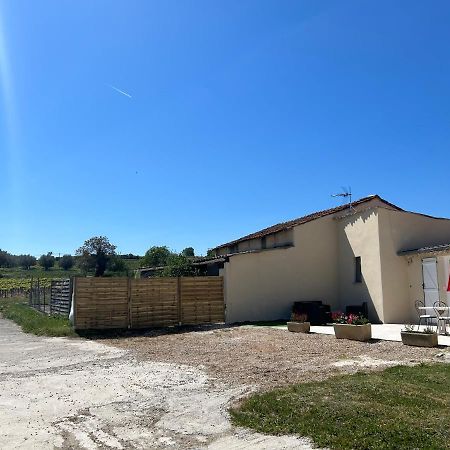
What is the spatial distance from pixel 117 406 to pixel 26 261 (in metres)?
103

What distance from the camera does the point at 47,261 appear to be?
9319cm

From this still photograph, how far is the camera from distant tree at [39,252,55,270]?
92188 mm

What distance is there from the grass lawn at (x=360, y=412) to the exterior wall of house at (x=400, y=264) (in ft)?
34.3

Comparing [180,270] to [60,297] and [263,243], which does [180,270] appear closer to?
[263,243]

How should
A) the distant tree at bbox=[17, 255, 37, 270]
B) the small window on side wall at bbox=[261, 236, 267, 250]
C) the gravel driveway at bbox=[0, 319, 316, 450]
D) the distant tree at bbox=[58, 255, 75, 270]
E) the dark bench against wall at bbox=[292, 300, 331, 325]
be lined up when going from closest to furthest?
the gravel driveway at bbox=[0, 319, 316, 450]
the dark bench against wall at bbox=[292, 300, 331, 325]
the small window on side wall at bbox=[261, 236, 267, 250]
the distant tree at bbox=[58, 255, 75, 270]
the distant tree at bbox=[17, 255, 37, 270]

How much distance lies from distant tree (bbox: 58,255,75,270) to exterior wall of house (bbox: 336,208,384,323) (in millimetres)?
74844

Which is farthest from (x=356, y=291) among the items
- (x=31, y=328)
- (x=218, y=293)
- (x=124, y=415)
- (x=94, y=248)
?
(x=94, y=248)

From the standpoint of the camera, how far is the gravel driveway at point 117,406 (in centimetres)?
514

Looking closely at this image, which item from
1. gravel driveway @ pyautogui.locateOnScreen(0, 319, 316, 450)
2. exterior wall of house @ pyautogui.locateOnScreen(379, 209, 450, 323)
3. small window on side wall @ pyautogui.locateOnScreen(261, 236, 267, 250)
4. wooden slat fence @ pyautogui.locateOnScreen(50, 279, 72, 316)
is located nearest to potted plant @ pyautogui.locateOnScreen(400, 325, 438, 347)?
gravel driveway @ pyautogui.locateOnScreen(0, 319, 316, 450)

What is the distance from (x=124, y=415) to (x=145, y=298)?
12198mm

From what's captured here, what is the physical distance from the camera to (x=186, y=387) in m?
7.90

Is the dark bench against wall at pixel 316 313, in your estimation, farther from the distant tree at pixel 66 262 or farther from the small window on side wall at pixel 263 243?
the distant tree at pixel 66 262

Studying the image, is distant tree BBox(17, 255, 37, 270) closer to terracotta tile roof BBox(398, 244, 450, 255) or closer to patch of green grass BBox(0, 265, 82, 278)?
patch of green grass BBox(0, 265, 82, 278)

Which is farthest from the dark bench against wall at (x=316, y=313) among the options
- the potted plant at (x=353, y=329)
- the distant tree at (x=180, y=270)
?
the distant tree at (x=180, y=270)
